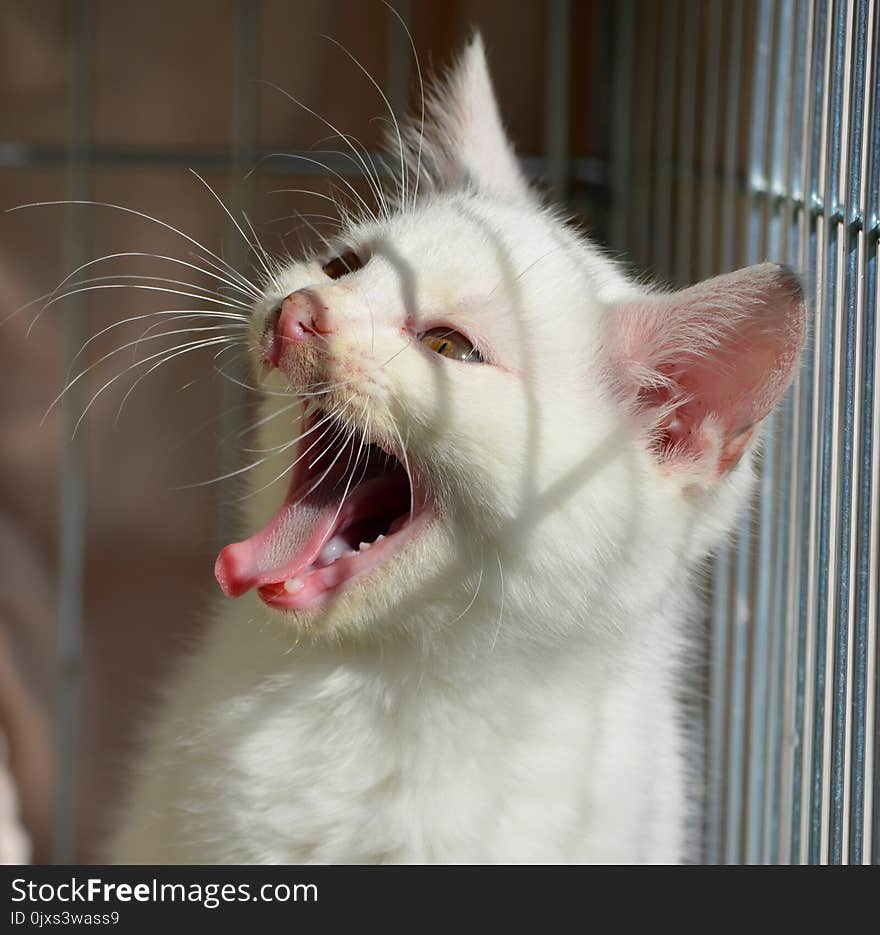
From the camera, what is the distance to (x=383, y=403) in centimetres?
94

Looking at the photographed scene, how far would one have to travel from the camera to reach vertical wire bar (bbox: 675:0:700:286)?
150 cm

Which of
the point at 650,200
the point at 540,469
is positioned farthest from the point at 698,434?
the point at 650,200

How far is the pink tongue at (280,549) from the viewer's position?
3.36 ft

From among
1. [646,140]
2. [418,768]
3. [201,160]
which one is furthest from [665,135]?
[418,768]

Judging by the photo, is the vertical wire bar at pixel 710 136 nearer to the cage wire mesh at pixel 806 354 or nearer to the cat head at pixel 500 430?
the cage wire mesh at pixel 806 354

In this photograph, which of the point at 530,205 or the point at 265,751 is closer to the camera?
the point at 265,751

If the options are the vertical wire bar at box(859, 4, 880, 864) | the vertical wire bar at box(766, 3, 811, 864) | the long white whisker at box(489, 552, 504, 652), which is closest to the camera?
the vertical wire bar at box(859, 4, 880, 864)

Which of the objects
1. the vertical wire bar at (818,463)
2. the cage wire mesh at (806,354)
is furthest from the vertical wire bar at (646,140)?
the vertical wire bar at (818,463)

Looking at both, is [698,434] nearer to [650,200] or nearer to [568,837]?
[568,837]

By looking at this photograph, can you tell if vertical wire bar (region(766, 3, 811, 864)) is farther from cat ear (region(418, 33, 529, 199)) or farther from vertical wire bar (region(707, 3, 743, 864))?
cat ear (region(418, 33, 529, 199))

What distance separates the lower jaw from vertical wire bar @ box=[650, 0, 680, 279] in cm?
76

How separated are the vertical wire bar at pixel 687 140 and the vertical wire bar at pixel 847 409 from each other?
0.53m

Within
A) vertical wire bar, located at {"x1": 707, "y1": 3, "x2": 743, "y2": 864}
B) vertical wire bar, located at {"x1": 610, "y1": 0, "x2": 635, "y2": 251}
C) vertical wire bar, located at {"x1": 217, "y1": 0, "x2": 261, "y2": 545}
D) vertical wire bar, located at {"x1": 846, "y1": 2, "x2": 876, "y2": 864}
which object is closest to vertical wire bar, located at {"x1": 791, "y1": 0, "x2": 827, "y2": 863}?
vertical wire bar, located at {"x1": 846, "y1": 2, "x2": 876, "y2": 864}
